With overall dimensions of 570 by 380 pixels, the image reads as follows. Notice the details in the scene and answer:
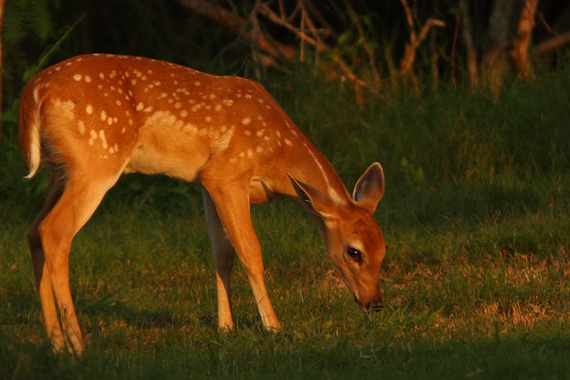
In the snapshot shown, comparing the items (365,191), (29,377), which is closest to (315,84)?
(365,191)

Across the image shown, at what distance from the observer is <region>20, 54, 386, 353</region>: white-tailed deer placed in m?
6.38

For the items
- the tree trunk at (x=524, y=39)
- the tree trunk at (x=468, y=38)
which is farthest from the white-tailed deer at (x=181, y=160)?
the tree trunk at (x=468, y=38)

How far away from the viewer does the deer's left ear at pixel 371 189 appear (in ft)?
23.0

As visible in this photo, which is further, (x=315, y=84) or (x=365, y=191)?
(x=315, y=84)

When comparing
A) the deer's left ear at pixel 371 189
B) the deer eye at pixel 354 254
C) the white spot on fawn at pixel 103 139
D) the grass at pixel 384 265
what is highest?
the white spot on fawn at pixel 103 139

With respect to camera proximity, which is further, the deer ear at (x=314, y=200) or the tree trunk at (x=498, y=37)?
the tree trunk at (x=498, y=37)

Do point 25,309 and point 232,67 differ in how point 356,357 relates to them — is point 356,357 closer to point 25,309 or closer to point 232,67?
point 25,309

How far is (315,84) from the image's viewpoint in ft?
34.6

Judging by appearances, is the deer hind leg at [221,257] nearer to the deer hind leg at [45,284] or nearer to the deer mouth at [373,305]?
the deer mouth at [373,305]

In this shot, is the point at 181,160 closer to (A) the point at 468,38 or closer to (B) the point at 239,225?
(B) the point at 239,225

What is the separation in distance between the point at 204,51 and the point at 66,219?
5.30m

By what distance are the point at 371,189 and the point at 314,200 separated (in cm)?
63

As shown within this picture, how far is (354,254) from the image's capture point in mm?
6648

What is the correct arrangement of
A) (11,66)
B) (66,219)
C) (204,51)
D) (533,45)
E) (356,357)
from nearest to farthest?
(356,357) → (66,219) → (11,66) → (204,51) → (533,45)
